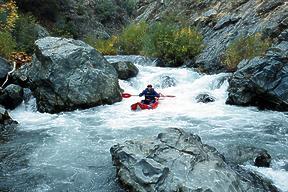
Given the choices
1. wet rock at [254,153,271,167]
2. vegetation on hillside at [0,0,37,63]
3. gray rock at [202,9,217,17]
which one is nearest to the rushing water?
wet rock at [254,153,271,167]

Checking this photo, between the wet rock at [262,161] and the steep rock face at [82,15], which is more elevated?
the steep rock face at [82,15]

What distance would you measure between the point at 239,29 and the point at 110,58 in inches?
217

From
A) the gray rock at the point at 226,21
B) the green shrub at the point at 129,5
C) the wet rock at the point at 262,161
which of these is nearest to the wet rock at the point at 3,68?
the wet rock at the point at 262,161

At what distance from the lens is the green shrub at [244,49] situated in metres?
13.7

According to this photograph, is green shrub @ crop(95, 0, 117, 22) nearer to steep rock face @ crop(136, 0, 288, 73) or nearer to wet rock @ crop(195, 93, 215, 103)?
steep rock face @ crop(136, 0, 288, 73)

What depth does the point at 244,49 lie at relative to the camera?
558 inches

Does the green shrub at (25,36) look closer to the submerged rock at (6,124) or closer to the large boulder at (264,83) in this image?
the submerged rock at (6,124)

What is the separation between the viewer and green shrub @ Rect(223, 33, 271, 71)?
13656mm

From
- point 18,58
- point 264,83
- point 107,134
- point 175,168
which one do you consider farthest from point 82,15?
point 175,168

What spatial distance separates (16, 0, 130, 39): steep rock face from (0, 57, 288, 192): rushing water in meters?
11.7

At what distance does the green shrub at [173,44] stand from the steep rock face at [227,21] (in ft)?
1.59

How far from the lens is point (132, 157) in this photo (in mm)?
6641

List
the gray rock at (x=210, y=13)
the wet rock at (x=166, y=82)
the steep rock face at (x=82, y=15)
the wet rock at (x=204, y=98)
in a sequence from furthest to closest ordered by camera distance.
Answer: the steep rock face at (x=82, y=15)
the gray rock at (x=210, y=13)
the wet rock at (x=166, y=82)
the wet rock at (x=204, y=98)

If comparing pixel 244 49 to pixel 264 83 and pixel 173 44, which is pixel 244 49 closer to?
pixel 173 44
